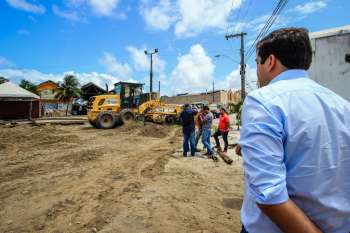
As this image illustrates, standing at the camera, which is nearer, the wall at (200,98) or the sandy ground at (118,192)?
the sandy ground at (118,192)

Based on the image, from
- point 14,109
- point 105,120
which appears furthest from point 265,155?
point 14,109

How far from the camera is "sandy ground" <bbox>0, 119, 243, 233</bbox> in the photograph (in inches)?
193

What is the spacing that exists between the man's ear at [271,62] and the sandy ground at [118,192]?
11.8 ft

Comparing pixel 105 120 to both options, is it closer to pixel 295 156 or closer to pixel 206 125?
pixel 206 125

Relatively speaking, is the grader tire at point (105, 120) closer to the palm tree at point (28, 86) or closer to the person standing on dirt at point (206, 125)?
the person standing on dirt at point (206, 125)

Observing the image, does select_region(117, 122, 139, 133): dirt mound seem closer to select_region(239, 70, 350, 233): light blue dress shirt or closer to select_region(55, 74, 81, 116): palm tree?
select_region(239, 70, 350, 233): light blue dress shirt

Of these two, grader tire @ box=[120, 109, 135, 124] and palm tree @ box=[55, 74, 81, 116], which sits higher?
palm tree @ box=[55, 74, 81, 116]

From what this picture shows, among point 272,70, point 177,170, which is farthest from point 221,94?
point 272,70

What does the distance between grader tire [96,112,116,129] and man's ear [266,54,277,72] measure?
2067cm

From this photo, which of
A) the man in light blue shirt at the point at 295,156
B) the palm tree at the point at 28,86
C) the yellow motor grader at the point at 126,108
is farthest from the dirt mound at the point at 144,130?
the palm tree at the point at 28,86

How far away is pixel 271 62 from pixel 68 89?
57.3 m

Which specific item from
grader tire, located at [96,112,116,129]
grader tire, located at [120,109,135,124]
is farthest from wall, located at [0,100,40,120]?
grader tire, located at [120,109,135,124]

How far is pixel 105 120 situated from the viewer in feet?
71.2

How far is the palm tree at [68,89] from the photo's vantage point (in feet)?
182
